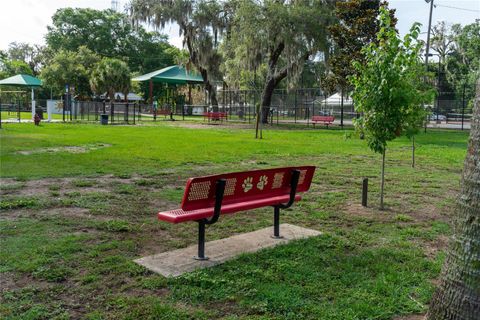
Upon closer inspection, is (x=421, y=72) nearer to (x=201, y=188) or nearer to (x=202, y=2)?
(x=201, y=188)

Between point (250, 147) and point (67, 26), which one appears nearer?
point (250, 147)

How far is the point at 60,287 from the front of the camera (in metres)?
4.02

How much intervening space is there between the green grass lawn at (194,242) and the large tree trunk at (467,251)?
2.15 feet

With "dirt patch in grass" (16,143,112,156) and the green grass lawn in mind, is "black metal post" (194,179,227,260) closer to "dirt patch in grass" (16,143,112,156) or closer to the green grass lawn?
the green grass lawn

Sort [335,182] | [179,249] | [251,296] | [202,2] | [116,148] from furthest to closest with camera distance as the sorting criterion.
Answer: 1. [202,2]
2. [116,148]
3. [335,182]
4. [179,249]
5. [251,296]

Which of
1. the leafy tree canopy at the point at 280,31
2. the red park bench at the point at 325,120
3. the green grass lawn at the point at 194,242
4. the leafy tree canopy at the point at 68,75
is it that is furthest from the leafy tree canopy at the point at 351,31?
the leafy tree canopy at the point at 68,75

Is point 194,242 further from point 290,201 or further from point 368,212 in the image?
point 368,212

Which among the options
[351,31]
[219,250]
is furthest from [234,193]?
[351,31]

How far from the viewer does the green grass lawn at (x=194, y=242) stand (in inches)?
146

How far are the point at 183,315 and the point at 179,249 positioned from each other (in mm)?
1643

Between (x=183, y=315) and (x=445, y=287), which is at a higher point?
(x=445, y=287)

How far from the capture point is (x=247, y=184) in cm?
514

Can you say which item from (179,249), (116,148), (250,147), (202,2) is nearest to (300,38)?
(202,2)

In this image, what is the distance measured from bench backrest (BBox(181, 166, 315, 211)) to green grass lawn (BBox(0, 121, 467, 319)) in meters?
0.63
